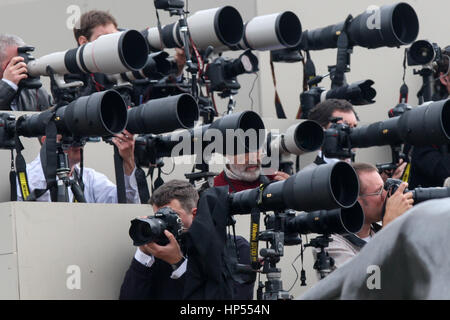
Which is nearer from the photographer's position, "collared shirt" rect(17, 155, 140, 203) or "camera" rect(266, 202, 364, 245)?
"camera" rect(266, 202, 364, 245)

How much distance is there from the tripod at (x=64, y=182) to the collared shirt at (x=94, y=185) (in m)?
0.32

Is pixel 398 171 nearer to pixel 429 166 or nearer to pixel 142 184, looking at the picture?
pixel 429 166

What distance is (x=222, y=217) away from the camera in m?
3.99

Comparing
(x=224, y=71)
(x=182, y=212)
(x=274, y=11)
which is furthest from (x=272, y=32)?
(x=274, y=11)

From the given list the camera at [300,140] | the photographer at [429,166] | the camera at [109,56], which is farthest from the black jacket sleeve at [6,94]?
the photographer at [429,166]

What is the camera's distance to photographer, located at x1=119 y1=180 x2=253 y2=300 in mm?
4086

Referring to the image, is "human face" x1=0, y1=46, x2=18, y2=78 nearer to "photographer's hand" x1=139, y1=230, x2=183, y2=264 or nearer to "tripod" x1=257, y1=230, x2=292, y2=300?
"photographer's hand" x1=139, y1=230, x2=183, y2=264

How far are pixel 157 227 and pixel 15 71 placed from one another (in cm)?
142

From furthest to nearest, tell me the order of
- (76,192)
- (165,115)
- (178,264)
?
(76,192) < (165,115) < (178,264)

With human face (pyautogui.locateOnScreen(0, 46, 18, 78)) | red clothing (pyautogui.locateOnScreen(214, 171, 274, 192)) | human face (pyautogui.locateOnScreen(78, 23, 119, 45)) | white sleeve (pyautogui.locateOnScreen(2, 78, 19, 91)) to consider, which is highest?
human face (pyautogui.locateOnScreen(78, 23, 119, 45))

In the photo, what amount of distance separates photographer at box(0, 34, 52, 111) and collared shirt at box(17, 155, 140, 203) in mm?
372

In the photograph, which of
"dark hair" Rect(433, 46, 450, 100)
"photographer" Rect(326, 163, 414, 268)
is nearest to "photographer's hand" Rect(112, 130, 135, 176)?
"photographer" Rect(326, 163, 414, 268)

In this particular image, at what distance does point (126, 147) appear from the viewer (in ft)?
15.4
